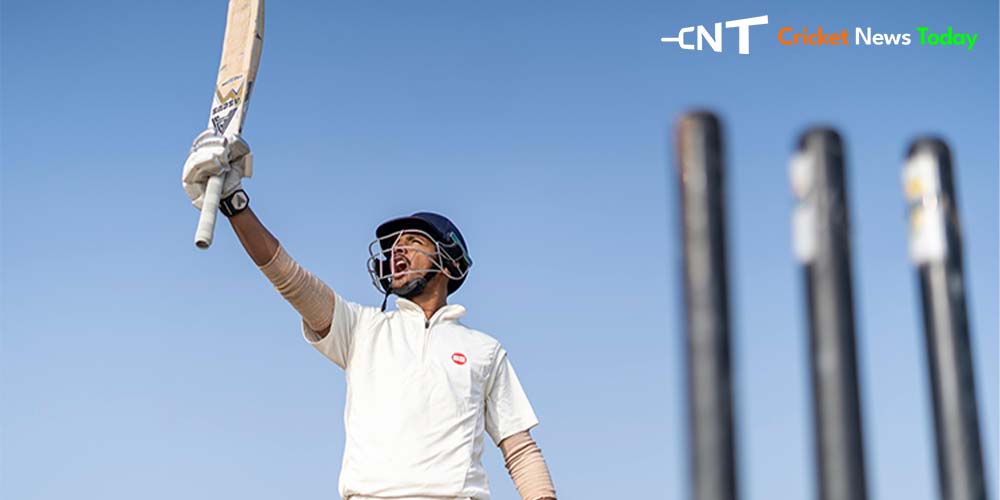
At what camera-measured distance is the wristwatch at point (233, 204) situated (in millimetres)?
6039

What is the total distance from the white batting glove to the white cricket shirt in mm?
912

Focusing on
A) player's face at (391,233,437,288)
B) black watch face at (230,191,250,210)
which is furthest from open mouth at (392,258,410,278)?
black watch face at (230,191,250,210)

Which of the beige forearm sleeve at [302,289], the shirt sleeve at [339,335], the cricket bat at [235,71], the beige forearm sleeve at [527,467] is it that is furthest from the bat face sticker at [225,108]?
the beige forearm sleeve at [527,467]

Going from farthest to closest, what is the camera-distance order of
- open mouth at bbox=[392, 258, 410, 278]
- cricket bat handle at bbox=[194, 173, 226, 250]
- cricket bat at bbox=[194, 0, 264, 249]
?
open mouth at bbox=[392, 258, 410, 278], cricket bat at bbox=[194, 0, 264, 249], cricket bat handle at bbox=[194, 173, 226, 250]

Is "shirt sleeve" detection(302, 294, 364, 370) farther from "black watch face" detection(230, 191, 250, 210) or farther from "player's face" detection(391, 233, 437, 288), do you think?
"black watch face" detection(230, 191, 250, 210)

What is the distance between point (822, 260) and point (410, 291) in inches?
167

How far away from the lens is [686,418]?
2383 millimetres

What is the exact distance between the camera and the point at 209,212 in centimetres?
581

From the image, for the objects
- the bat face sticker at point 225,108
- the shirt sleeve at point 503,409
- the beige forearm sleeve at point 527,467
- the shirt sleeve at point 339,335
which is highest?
the bat face sticker at point 225,108

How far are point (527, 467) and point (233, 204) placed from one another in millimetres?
2248

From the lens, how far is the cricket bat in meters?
6.16

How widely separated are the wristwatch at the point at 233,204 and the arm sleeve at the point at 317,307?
1.03 feet

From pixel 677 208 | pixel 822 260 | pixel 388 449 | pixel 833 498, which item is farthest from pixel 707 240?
pixel 388 449

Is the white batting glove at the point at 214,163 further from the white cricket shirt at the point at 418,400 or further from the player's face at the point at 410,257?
the player's face at the point at 410,257
